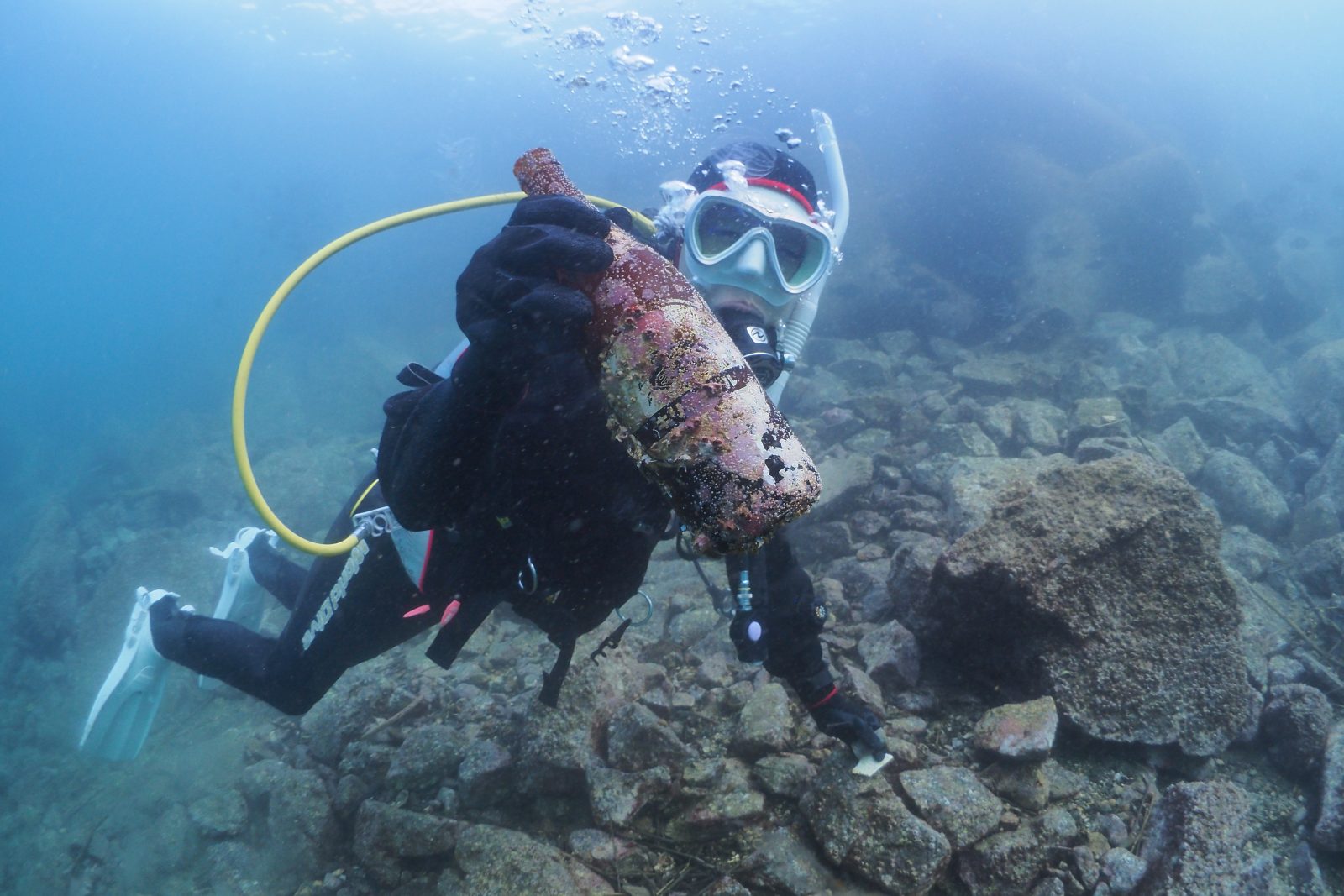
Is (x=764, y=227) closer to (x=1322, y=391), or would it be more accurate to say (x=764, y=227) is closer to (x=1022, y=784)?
(x=1022, y=784)

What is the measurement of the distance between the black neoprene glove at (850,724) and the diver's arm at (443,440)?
1885mm

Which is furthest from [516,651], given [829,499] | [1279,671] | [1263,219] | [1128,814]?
[1263,219]

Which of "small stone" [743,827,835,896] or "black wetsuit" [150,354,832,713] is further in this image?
"small stone" [743,827,835,896]

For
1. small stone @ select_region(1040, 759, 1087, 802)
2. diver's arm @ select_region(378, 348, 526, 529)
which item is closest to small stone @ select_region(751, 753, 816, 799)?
small stone @ select_region(1040, 759, 1087, 802)

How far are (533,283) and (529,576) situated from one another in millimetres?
1443

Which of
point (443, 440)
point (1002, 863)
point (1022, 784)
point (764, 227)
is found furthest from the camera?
point (764, 227)

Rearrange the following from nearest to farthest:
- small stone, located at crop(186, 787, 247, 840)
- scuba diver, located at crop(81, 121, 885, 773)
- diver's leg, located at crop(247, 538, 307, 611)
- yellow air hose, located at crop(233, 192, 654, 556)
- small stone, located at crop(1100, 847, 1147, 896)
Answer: scuba diver, located at crop(81, 121, 885, 773)
small stone, located at crop(1100, 847, 1147, 896)
yellow air hose, located at crop(233, 192, 654, 556)
small stone, located at crop(186, 787, 247, 840)
diver's leg, located at crop(247, 538, 307, 611)

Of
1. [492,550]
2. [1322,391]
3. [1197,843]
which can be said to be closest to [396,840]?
[492,550]

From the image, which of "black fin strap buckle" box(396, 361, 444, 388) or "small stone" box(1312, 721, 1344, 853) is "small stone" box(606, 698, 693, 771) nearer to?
"black fin strap buckle" box(396, 361, 444, 388)

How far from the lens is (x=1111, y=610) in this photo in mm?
2871

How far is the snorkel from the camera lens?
298 centimetres

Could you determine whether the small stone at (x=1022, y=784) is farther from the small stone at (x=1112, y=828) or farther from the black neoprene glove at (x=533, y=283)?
the black neoprene glove at (x=533, y=283)

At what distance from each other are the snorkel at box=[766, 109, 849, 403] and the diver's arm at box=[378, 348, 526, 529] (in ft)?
3.25

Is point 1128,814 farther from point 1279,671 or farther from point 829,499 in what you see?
point 829,499
